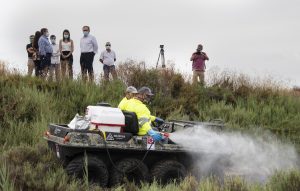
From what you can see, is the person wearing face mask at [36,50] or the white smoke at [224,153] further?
the person wearing face mask at [36,50]

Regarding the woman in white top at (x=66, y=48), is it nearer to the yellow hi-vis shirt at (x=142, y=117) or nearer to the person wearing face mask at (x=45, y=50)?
the person wearing face mask at (x=45, y=50)

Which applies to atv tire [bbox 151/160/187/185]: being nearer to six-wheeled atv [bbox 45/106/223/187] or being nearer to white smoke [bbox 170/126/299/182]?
six-wheeled atv [bbox 45/106/223/187]

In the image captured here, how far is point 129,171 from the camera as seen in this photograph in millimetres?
10461

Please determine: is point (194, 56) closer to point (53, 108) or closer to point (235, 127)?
point (235, 127)

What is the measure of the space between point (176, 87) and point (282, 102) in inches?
158

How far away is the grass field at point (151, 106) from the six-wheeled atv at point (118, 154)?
446mm

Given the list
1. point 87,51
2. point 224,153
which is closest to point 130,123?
point 224,153

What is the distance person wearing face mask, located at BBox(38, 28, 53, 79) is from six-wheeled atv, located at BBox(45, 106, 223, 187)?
6.59 metres

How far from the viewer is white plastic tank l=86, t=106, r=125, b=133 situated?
33.4 feet

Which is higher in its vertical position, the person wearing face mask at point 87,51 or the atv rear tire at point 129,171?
the person wearing face mask at point 87,51

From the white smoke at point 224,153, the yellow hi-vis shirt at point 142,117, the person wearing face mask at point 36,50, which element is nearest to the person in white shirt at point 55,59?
the person wearing face mask at point 36,50

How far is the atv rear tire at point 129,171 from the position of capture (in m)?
10.4

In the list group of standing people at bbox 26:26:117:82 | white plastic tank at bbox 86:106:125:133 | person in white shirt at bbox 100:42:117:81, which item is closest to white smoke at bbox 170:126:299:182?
white plastic tank at bbox 86:106:125:133

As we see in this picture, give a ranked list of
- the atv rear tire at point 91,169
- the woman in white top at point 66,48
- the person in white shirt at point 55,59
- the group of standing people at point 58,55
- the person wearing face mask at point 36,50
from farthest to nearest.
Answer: the person in white shirt at point 55,59 → the woman in white top at point 66,48 → the person wearing face mask at point 36,50 → the group of standing people at point 58,55 → the atv rear tire at point 91,169
